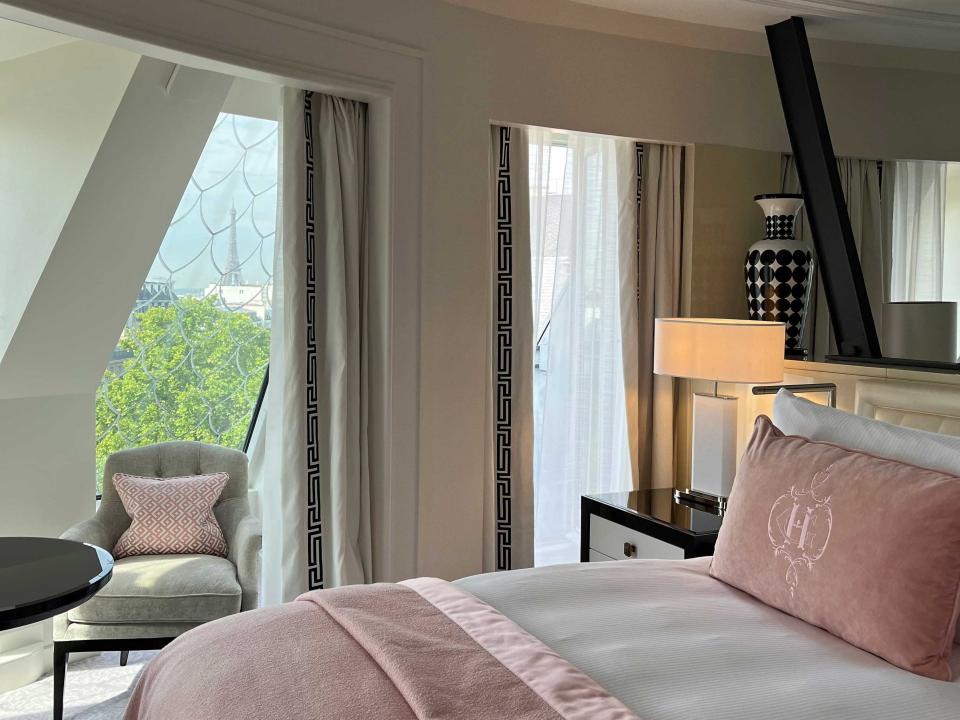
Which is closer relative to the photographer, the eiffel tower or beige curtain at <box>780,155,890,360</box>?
beige curtain at <box>780,155,890,360</box>

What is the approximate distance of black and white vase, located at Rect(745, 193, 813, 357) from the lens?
3383 millimetres

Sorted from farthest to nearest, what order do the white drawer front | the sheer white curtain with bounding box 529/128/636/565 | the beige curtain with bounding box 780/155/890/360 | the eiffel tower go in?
1. the eiffel tower
2. the sheer white curtain with bounding box 529/128/636/565
3. the beige curtain with bounding box 780/155/890/360
4. the white drawer front

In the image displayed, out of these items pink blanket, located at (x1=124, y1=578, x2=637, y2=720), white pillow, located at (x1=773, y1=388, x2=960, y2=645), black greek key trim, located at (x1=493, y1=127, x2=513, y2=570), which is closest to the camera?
pink blanket, located at (x1=124, y1=578, x2=637, y2=720)

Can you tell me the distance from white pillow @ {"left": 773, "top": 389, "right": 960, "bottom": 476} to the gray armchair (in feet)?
6.06

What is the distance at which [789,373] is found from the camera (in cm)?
321

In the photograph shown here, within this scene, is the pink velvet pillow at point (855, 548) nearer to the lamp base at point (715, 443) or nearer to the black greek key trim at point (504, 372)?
the lamp base at point (715, 443)

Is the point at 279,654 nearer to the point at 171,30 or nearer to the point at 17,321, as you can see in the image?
the point at 171,30

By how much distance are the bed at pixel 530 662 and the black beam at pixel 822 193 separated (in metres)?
1.48

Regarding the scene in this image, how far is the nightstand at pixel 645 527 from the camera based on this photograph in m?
2.71

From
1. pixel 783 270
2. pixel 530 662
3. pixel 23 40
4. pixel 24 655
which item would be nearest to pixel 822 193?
pixel 783 270

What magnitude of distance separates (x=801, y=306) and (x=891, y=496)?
185cm

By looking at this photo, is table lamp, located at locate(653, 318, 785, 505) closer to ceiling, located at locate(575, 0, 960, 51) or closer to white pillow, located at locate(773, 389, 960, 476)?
white pillow, located at locate(773, 389, 960, 476)

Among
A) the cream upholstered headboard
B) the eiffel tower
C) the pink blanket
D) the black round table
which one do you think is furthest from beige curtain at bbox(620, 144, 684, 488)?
the black round table

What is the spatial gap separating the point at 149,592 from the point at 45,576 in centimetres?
53
